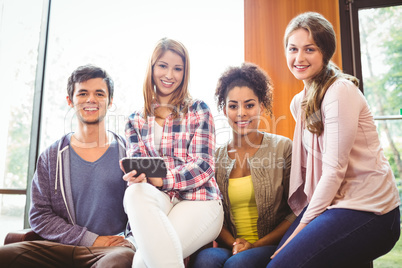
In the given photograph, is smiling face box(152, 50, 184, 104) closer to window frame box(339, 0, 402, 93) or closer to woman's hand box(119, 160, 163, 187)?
woman's hand box(119, 160, 163, 187)

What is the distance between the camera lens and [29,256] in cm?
133

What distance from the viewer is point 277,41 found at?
2385 millimetres

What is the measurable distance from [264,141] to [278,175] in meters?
0.20

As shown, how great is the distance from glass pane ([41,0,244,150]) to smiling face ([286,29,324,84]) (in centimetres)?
100

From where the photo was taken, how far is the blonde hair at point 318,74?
1312 millimetres

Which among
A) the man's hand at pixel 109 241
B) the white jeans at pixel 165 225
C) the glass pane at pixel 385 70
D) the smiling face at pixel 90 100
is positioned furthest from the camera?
the glass pane at pixel 385 70

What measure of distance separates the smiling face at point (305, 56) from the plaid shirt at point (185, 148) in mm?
461

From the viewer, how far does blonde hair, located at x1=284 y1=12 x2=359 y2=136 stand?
51.7 inches

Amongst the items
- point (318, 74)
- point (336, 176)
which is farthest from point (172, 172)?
point (318, 74)

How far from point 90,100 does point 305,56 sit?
1.08 meters

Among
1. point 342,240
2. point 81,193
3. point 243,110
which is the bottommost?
point 342,240

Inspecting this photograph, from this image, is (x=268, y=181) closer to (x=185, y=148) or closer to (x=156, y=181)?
(x=185, y=148)

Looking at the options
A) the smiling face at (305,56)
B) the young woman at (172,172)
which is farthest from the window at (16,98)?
the smiling face at (305,56)

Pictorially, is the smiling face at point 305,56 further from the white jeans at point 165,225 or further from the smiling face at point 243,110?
the white jeans at point 165,225
